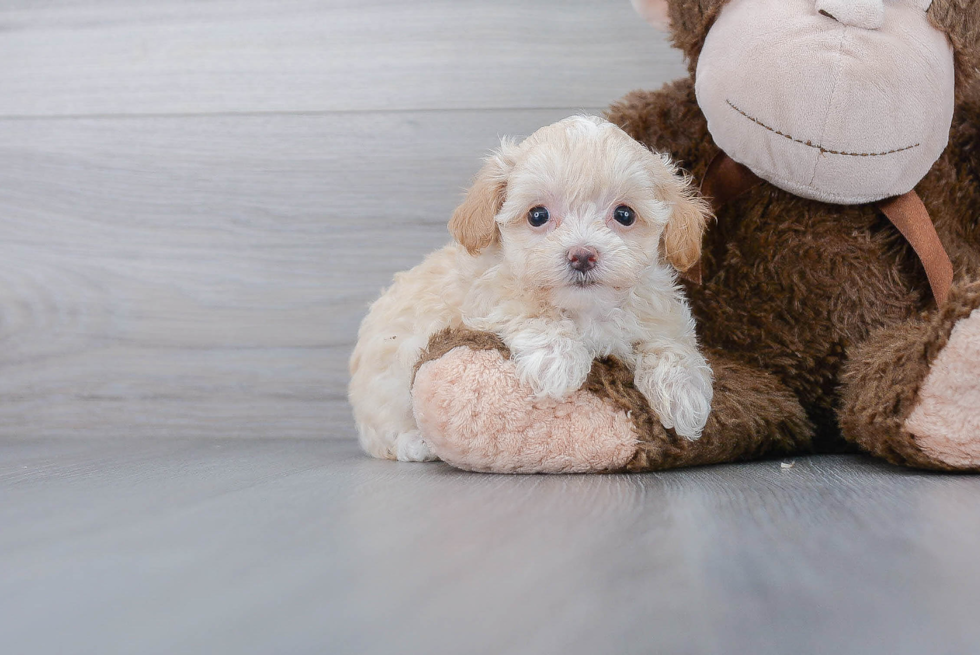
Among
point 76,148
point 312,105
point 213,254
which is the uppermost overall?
point 312,105

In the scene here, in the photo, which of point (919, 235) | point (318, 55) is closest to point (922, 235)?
point (919, 235)

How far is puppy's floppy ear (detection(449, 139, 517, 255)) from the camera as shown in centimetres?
102

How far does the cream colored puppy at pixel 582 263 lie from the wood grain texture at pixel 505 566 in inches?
5.4

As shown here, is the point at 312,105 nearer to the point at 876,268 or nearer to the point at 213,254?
the point at 213,254

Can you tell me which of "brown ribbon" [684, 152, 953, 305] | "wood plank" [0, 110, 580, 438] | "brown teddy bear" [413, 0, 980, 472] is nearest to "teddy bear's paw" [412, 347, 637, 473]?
"brown teddy bear" [413, 0, 980, 472]

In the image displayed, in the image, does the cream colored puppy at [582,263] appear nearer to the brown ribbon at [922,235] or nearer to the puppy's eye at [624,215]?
the puppy's eye at [624,215]

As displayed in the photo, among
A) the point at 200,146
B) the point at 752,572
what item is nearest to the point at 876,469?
the point at 752,572

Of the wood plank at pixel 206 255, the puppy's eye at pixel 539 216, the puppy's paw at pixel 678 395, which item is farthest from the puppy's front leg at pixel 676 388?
the wood plank at pixel 206 255

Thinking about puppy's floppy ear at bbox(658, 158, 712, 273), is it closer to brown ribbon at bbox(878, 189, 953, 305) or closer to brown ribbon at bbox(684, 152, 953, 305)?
brown ribbon at bbox(684, 152, 953, 305)

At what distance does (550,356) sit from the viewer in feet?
3.15

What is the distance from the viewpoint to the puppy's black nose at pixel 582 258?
0.93 metres

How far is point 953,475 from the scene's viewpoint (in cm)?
93

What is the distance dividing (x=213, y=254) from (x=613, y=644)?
4.68ft

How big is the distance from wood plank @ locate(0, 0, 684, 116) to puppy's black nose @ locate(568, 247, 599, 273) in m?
0.77
